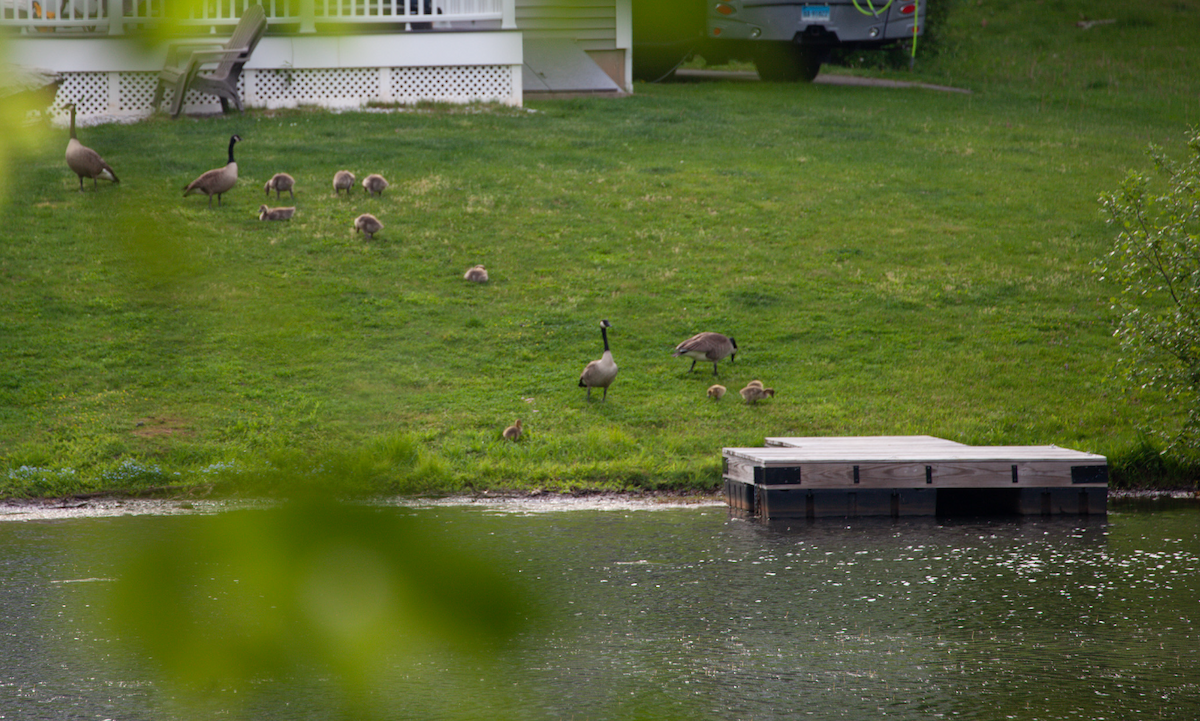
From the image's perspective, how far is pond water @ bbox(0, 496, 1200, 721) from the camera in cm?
593

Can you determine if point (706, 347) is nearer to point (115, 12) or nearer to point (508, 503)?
point (508, 503)

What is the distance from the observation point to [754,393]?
1254cm

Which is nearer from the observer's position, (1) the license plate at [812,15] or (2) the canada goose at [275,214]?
(1) the license plate at [812,15]

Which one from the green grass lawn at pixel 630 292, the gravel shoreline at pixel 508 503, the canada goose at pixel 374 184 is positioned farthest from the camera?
the canada goose at pixel 374 184

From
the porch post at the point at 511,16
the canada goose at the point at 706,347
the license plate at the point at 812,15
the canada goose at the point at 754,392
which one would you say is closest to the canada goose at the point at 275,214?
the canada goose at the point at 706,347

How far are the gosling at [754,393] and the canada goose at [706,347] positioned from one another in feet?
1.89

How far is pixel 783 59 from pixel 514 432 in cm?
619

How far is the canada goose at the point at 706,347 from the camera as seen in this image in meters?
12.8

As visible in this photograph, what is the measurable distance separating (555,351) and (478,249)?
330 centimetres

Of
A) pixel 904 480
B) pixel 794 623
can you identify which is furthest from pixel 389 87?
pixel 794 623

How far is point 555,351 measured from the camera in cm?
1380

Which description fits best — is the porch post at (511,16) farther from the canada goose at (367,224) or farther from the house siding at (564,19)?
the canada goose at (367,224)

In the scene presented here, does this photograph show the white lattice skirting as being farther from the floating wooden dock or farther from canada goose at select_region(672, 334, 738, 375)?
the floating wooden dock

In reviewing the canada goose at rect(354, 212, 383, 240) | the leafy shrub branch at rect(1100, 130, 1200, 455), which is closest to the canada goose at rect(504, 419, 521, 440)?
the canada goose at rect(354, 212, 383, 240)
